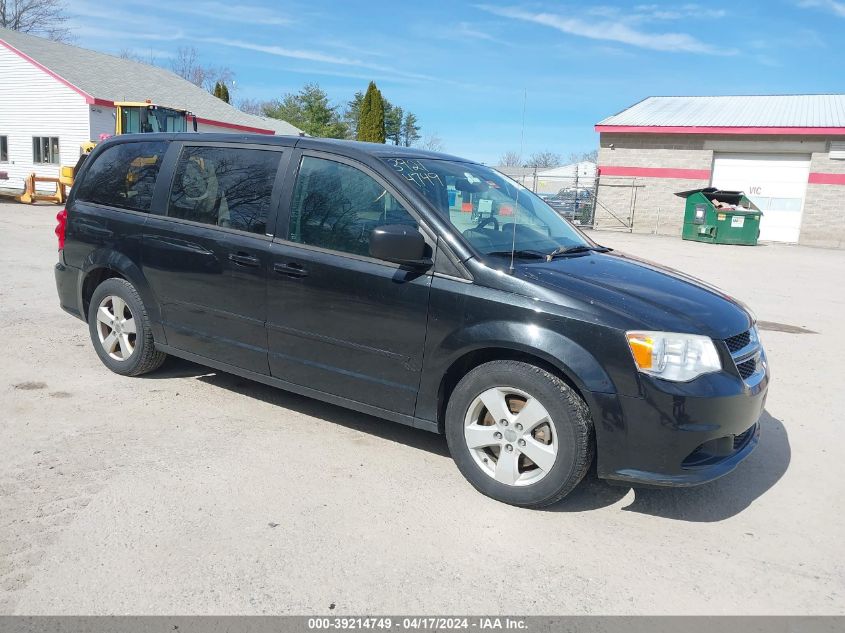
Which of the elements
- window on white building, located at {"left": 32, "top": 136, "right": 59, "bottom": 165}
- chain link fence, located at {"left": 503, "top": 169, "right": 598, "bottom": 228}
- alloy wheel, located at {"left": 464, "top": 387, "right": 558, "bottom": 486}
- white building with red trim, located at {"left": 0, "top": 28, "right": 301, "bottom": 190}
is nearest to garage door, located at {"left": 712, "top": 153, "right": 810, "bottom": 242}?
chain link fence, located at {"left": 503, "top": 169, "right": 598, "bottom": 228}

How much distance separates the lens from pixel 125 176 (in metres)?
5.12

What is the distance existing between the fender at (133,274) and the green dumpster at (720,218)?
2098 cm

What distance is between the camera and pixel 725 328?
3420mm

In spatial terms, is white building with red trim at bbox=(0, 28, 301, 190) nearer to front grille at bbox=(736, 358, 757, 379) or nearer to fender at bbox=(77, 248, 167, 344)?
fender at bbox=(77, 248, 167, 344)

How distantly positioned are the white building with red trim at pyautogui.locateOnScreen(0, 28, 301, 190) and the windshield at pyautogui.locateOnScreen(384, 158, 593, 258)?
912 inches

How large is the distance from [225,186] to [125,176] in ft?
3.65

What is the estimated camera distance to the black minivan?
3232 mm

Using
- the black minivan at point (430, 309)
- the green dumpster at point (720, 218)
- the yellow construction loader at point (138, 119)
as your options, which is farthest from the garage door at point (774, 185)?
the black minivan at point (430, 309)

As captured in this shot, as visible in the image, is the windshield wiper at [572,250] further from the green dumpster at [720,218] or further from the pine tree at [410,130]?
the pine tree at [410,130]

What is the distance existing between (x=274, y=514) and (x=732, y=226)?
22.0 metres

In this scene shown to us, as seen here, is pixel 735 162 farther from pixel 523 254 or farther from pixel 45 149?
pixel 45 149

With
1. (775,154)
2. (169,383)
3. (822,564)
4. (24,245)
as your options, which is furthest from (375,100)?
(822,564)

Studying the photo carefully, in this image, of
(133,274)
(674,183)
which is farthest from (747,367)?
(674,183)

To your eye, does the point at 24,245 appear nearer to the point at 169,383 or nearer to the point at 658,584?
the point at 169,383
